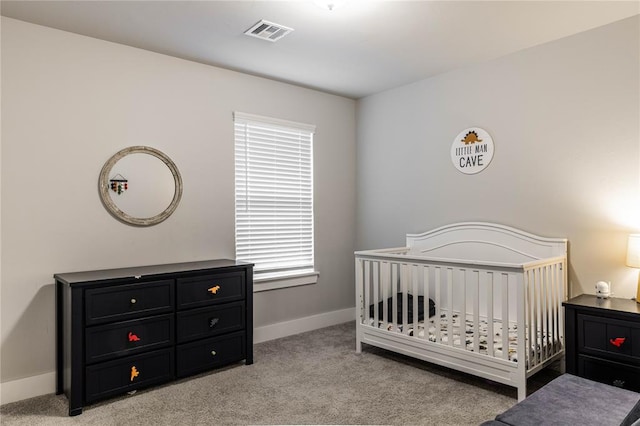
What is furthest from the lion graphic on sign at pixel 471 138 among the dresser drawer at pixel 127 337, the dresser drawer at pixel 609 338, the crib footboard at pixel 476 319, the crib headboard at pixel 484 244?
the dresser drawer at pixel 127 337

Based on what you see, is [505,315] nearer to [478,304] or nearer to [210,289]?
[478,304]

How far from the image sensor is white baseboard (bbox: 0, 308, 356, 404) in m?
2.63

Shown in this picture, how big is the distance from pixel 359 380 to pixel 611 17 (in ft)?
9.43

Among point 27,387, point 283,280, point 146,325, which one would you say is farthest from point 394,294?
point 27,387

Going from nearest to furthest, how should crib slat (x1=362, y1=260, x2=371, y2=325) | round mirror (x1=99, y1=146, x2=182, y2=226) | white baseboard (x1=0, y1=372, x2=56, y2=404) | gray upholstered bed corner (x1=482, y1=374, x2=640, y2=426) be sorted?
gray upholstered bed corner (x1=482, y1=374, x2=640, y2=426) → white baseboard (x1=0, y1=372, x2=56, y2=404) → round mirror (x1=99, y1=146, x2=182, y2=226) → crib slat (x1=362, y1=260, x2=371, y2=325)

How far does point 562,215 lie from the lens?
3018mm

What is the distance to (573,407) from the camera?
63.8 inches

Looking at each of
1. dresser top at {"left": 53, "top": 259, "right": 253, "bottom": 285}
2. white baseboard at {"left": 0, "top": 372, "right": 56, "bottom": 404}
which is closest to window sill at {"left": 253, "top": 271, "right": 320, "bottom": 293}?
dresser top at {"left": 53, "top": 259, "right": 253, "bottom": 285}

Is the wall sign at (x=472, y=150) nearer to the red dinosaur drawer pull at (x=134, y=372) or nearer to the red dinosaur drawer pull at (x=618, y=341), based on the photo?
the red dinosaur drawer pull at (x=618, y=341)

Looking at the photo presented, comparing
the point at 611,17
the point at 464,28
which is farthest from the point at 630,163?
the point at 464,28

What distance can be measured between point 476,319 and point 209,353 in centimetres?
185

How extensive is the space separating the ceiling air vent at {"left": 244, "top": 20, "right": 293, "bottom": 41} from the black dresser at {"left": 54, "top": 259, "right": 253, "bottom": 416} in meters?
1.65

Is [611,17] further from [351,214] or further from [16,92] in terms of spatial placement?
[16,92]

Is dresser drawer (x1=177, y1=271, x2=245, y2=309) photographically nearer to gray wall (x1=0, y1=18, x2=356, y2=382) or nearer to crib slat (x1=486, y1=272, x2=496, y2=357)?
gray wall (x1=0, y1=18, x2=356, y2=382)
